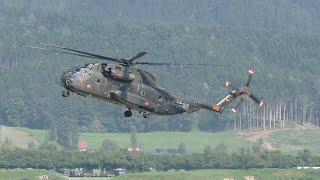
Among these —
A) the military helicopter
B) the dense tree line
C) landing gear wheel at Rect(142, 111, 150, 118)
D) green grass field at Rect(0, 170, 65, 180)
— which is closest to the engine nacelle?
the military helicopter

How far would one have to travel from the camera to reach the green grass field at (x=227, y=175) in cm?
17462

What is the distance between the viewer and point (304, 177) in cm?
17762

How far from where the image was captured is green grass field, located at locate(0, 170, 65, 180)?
178 meters

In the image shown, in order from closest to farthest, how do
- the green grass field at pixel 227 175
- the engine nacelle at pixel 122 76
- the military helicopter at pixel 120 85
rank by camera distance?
the military helicopter at pixel 120 85 < the engine nacelle at pixel 122 76 < the green grass field at pixel 227 175

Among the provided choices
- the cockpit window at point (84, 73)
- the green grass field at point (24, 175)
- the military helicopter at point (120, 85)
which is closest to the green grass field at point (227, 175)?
the green grass field at point (24, 175)

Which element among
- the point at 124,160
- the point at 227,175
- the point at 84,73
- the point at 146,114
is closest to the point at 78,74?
the point at 84,73

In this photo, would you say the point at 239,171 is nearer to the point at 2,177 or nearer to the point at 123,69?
the point at 2,177

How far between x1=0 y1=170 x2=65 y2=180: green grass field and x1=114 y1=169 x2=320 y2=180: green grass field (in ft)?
29.8

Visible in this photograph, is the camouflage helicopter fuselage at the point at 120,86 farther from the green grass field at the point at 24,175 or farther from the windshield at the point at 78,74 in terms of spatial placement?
the green grass field at the point at 24,175

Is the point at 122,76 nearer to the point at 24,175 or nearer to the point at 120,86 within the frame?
the point at 120,86

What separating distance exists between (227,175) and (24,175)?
76.4ft

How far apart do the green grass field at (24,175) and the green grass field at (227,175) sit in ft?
29.8

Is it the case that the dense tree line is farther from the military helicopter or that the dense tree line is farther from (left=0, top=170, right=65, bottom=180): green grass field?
the military helicopter

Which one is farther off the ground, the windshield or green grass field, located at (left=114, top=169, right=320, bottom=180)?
the windshield
